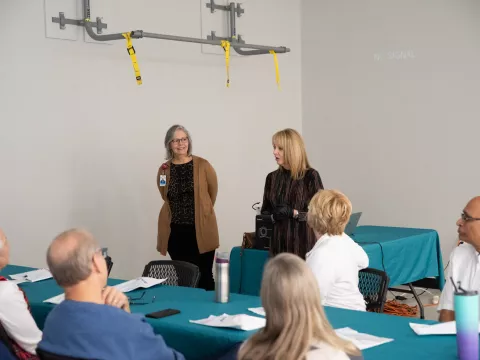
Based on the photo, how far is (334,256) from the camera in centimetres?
340

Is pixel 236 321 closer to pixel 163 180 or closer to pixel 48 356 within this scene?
pixel 48 356

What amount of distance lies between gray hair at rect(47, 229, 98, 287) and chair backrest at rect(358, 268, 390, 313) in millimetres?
1716

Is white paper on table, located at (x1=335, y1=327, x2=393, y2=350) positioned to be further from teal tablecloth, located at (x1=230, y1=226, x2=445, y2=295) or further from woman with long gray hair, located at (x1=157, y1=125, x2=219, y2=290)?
woman with long gray hair, located at (x1=157, y1=125, x2=219, y2=290)

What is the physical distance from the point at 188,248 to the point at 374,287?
2.04 meters

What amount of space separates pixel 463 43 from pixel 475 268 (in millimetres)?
→ 4118

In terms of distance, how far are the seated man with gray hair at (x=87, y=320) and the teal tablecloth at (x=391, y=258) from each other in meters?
2.66

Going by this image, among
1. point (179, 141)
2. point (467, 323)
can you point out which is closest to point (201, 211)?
point (179, 141)

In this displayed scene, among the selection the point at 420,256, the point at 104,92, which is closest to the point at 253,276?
the point at 420,256

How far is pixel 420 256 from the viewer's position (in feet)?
19.3

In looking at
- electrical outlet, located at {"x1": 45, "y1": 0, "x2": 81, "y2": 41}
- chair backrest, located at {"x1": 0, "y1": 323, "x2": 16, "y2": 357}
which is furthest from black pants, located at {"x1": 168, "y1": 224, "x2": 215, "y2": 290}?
chair backrest, located at {"x1": 0, "y1": 323, "x2": 16, "y2": 357}

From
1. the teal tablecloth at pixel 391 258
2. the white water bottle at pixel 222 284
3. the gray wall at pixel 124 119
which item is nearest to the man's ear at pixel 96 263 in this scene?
the white water bottle at pixel 222 284

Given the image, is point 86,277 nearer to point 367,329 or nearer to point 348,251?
point 367,329

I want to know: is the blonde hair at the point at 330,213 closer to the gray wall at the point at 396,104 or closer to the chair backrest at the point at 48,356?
the chair backrest at the point at 48,356

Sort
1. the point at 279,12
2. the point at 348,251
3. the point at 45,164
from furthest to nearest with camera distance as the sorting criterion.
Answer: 1. the point at 279,12
2. the point at 45,164
3. the point at 348,251
